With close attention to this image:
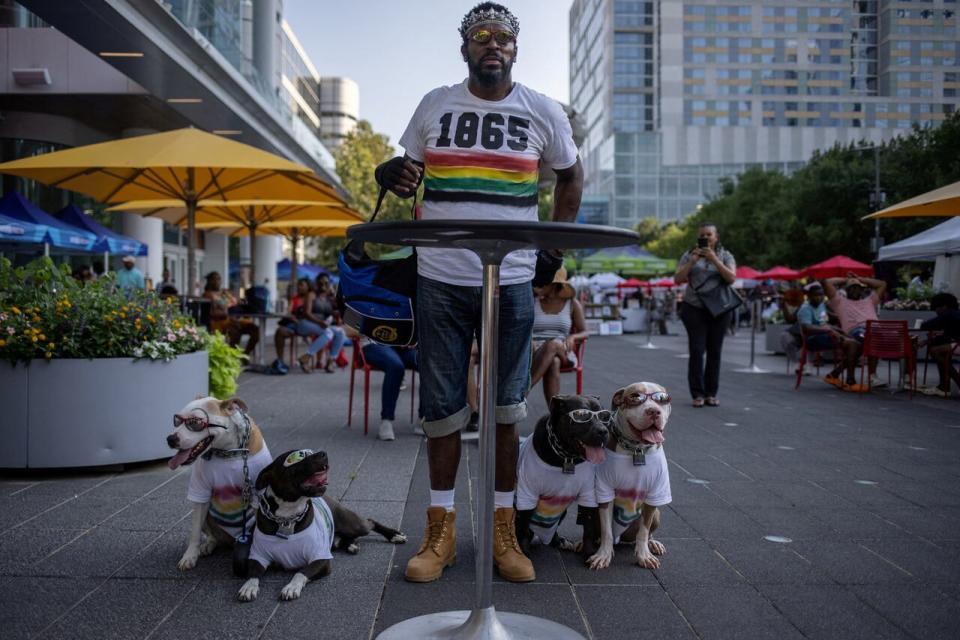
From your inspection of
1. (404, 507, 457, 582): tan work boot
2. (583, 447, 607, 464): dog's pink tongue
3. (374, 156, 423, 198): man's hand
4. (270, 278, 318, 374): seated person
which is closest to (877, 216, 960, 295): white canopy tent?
(270, 278, 318, 374): seated person

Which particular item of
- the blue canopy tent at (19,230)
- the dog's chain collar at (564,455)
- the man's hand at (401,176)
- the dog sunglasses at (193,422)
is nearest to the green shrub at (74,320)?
the dog sunglasses at (193,422)

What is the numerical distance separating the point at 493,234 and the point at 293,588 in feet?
5.21

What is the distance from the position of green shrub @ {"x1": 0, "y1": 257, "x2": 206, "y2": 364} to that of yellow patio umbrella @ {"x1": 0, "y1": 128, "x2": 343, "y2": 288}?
3.78 meters

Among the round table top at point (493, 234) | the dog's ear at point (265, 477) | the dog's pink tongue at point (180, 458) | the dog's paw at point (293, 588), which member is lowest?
the dog's paw at point (293, 588)

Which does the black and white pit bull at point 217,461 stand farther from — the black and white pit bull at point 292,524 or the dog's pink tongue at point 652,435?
the dog's pink tongue at point 652,435

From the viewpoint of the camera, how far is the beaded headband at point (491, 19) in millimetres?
3023

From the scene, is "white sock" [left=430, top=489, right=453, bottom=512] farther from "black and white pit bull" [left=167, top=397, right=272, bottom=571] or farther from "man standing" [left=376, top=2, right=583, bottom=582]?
"black and white pit bull" [left=167, top=397, right=272, bottom=571]

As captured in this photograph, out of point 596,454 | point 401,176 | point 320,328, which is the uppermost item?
point 401,176

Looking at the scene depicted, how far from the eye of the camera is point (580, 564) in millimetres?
3449

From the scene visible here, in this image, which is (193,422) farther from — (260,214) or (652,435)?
(260,214)

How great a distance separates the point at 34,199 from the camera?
57.1 feet

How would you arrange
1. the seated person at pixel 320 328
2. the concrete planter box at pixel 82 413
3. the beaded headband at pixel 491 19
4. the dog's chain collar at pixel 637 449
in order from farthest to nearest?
the seated person at pixel 320 328 → the concrete planter box at pixel 82 413 → the dog's chain collar at pixel 637 449 → the beaded headband at pixel 491 19

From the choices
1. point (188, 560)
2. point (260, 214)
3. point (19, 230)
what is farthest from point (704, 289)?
point (260, 214)

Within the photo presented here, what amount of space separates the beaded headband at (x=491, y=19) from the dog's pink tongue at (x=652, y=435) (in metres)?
1.59
